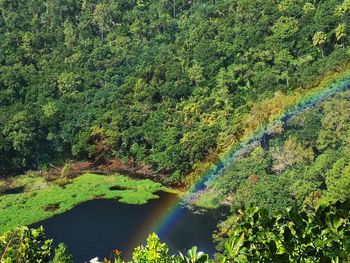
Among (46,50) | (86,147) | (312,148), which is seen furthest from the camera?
(46,50)

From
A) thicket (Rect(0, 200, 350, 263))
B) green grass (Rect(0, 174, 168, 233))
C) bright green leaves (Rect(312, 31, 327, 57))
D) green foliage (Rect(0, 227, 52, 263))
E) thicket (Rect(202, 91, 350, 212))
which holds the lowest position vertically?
green grass (Rect(0, 174, 168, 233))

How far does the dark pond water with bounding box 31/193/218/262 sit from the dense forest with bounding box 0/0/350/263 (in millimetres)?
2235

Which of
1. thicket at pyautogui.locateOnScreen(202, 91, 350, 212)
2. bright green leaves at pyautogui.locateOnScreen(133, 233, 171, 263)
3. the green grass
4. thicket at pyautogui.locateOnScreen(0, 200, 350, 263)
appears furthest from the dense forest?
thicket at pyautogui.locateOnScreen(0, 200, 350, 263)

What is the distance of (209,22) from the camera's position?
244 feet

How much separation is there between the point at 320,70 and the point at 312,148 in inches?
558

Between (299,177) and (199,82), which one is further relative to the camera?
(199,82)

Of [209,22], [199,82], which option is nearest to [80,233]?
[199,82]

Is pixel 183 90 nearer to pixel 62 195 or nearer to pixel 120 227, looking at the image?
pixel 62 195

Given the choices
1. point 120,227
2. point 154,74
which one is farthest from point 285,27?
point 120,227

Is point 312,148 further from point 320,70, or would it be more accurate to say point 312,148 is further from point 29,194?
point 29,194

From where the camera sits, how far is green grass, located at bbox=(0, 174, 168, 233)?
4612 centimetres

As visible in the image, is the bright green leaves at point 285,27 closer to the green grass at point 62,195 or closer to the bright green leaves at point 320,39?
the bright green leaves at point 320,39

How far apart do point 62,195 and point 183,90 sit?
20326 mm

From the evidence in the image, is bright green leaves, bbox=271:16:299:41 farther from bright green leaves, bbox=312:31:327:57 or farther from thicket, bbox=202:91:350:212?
thicket, bbox=202:91:350:212
